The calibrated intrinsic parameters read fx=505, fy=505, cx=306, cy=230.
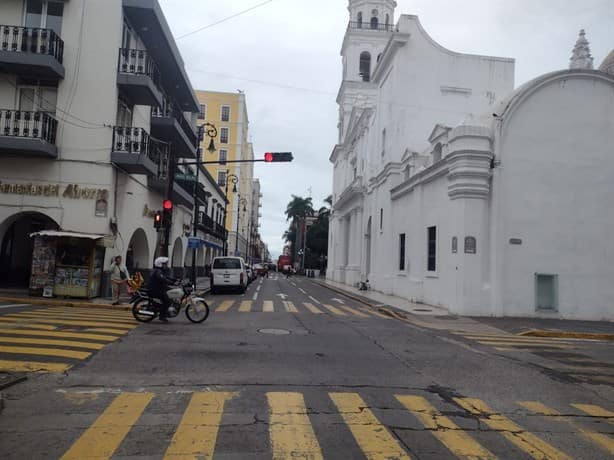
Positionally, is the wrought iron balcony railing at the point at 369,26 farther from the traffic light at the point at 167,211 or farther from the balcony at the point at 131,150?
the traffic light at the point at 167,211

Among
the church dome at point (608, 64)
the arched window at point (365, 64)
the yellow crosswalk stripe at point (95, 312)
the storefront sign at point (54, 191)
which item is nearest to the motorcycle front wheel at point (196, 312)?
the yellow crosswalk stripe at point (95, 312)

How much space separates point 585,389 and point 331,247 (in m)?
53.9

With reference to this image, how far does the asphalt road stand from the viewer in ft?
15.7

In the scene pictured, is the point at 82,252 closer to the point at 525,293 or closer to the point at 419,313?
the point at 419,313

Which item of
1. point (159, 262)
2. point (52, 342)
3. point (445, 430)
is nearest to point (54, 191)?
point (159, 262)

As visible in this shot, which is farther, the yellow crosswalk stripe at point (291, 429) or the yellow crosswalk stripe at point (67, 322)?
the yellow crosswalk stripe at point (67, 322)

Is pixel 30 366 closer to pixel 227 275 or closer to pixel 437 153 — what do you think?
pixel 227 275

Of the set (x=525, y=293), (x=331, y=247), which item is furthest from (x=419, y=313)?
(x=331, y=247)

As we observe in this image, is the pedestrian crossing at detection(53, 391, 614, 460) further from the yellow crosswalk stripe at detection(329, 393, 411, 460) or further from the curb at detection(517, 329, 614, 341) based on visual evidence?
the curb at detection(517, 329, 614, 341)

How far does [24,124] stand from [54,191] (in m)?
2.51

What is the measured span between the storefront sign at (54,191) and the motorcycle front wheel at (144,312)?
6.79 metres

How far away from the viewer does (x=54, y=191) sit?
60.6ft

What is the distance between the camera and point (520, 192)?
19391mm

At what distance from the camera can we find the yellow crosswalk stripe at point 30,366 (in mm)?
7461
